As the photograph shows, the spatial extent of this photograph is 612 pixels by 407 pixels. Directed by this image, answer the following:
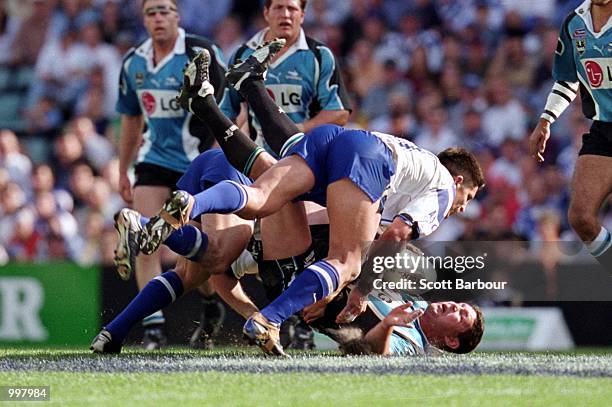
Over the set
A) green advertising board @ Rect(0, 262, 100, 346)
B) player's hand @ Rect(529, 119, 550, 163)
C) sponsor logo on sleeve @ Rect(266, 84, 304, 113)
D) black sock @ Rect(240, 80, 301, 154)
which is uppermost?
black sock @ Rect(240, 80, 301, 154)

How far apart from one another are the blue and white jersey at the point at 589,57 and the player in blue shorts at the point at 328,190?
1390 mm

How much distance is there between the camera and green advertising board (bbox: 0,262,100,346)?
9.62 meters

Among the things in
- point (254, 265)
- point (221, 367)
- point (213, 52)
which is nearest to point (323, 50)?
point (213, 52)

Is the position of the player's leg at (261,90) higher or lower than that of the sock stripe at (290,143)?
higher

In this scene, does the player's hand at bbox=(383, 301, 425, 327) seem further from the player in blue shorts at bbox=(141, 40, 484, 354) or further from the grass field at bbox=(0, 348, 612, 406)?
the player in blue shorts at bbox=(141, 40, 484, 354)

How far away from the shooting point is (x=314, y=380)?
5.29 m

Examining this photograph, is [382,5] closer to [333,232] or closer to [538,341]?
[538,341]

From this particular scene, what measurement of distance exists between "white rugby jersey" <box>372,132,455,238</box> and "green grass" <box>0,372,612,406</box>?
123 cm

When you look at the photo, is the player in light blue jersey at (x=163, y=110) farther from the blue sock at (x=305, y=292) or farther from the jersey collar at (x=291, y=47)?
the blue sock at (x=305, y=292)

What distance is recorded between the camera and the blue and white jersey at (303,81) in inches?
336

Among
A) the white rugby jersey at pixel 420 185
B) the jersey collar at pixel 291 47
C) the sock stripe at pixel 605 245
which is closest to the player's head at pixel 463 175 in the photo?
the white rugby jersey at pixel 420 185

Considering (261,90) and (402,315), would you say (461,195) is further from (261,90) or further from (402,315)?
(261,90)

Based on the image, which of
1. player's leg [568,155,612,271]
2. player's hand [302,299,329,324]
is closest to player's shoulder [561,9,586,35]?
player's leg [568,155,612,271]

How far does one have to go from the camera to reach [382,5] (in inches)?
528
